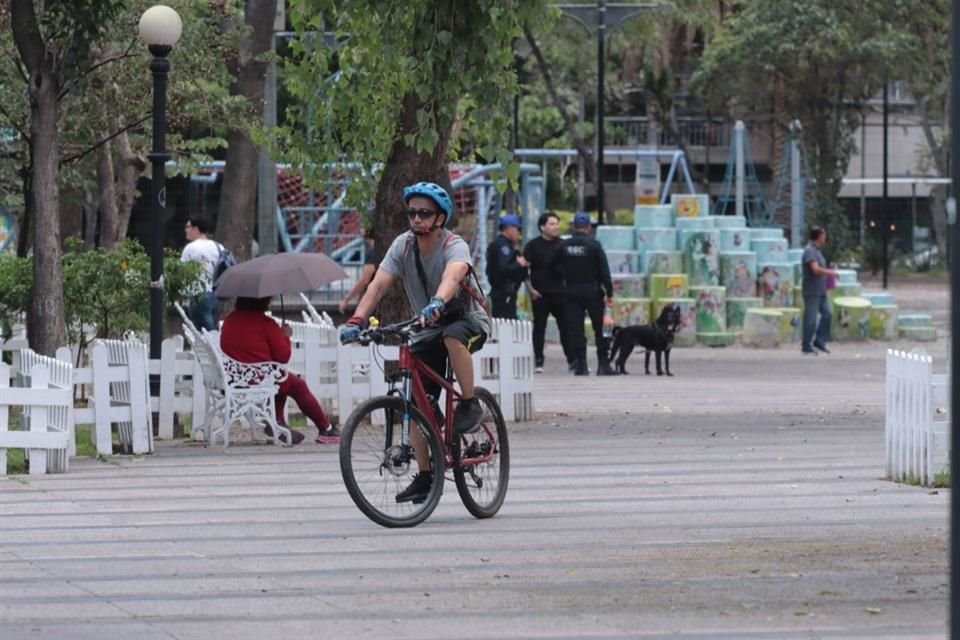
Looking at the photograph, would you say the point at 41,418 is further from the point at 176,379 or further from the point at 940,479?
the point at 940,479

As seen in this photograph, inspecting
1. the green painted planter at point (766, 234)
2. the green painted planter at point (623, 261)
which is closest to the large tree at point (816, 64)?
the green painted planter at point (766, 234)

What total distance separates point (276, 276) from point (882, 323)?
19.6 meters

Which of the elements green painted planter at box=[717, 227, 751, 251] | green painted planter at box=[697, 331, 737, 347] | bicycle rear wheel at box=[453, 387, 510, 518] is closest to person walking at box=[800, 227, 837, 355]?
green painted planter at box=[697, 331, 737, 347]

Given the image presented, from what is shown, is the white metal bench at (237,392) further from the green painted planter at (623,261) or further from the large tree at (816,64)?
the large tree at (816,64)

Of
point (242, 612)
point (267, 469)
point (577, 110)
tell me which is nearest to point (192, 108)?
point (267, 469)

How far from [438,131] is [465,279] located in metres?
6.21

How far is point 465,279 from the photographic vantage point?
1012 cm

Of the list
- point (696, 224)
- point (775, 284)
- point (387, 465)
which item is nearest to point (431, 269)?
point (387, 465)

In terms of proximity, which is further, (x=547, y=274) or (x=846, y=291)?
(x=846, y=291)

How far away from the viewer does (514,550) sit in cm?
919

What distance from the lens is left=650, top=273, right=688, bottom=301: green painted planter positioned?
104 feet

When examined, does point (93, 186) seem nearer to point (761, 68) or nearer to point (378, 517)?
point (761, 68)

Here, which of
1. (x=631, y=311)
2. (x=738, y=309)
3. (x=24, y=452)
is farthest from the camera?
(x=738, y=309)

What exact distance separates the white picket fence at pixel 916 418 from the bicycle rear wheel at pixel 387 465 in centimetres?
329
